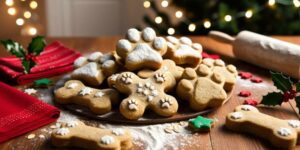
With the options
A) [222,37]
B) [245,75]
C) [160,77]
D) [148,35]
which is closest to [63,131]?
[160,77]

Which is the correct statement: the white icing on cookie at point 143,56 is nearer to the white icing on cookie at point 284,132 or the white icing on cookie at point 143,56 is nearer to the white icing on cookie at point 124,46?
the white icing on cookie at point 124,46

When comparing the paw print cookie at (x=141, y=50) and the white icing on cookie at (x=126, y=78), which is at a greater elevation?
the paw print cookie at (x=141, y=50)

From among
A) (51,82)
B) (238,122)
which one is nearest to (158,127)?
(238,122)

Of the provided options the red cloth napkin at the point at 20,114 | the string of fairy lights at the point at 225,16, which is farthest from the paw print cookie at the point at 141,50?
the string of fairy lights at the point at 225,16

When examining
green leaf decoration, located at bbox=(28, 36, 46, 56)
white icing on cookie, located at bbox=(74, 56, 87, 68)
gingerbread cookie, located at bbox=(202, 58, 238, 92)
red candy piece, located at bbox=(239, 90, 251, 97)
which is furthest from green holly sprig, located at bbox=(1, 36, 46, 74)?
red candy piece, located at bbox=(239, 90, 251, 97)

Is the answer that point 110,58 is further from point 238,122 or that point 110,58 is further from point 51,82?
point 238,122

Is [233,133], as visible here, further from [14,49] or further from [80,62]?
[14,49]
